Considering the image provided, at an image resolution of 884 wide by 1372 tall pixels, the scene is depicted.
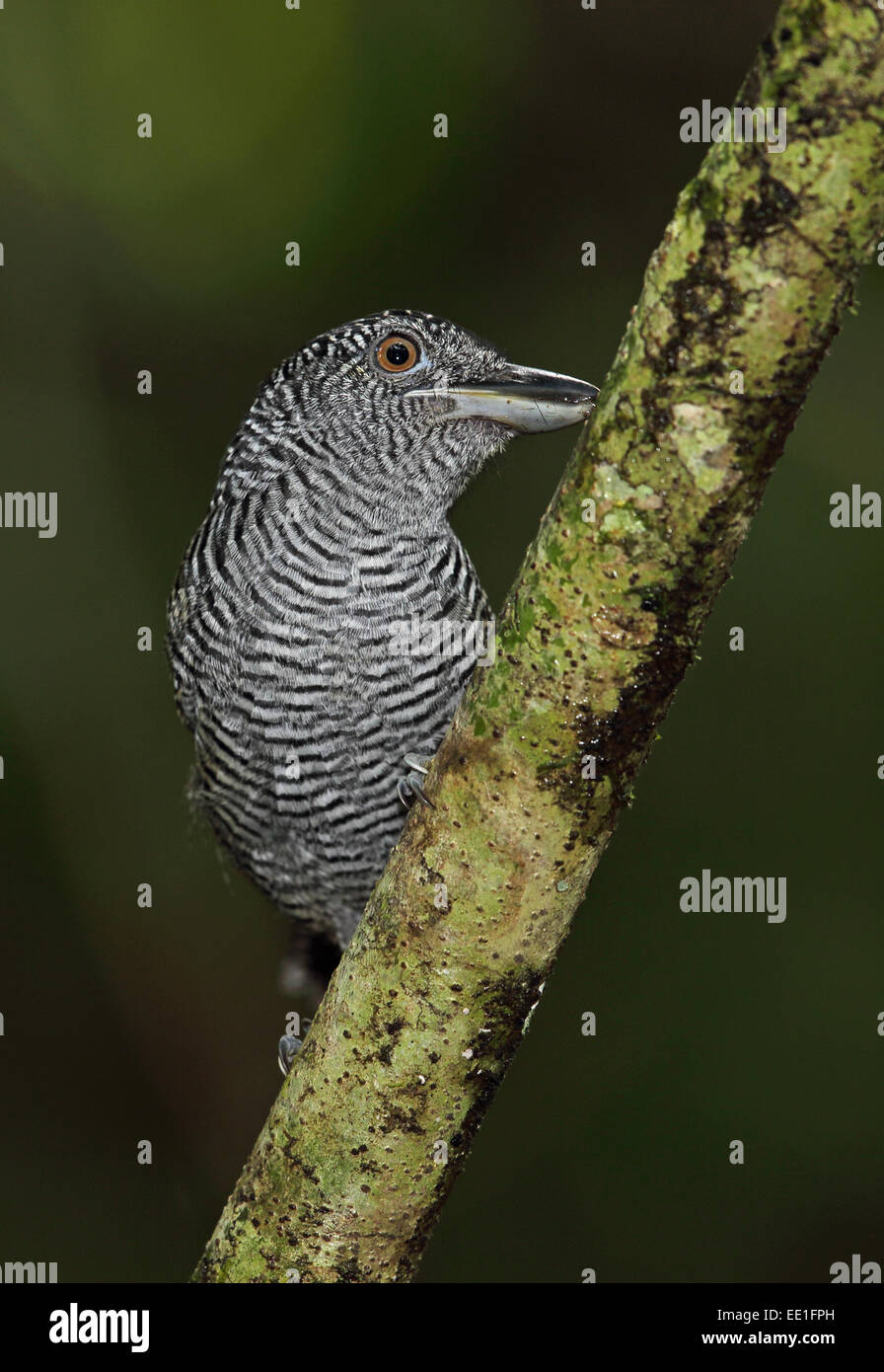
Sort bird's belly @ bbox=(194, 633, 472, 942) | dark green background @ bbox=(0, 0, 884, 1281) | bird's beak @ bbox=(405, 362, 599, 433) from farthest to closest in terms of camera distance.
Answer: dark green background @ bbox=(0, 0, 884, 1281) → bird's belly @ bbox=(194, 633, 472, 942) → bird's beak @ bbox=(405, 362, 599, 433)

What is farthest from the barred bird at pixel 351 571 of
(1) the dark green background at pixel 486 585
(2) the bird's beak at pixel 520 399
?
(1) the dark green background at pixel 486 585

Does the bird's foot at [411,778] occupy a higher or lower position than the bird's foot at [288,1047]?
higher

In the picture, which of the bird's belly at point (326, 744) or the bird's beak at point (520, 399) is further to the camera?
the bird's belly at point (326, 744)

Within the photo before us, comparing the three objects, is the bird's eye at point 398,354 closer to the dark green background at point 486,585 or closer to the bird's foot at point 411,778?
the bird's foot at point 411,778

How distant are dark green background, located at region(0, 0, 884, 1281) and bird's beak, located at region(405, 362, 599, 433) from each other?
1.80 m

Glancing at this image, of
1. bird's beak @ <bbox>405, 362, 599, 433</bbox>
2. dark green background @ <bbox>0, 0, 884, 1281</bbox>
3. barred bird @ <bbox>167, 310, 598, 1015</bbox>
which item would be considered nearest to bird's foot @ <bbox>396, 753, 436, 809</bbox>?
barred bird @ <bbox>167, 310, 598, 1015</bbox>

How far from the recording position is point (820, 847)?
4.50 m

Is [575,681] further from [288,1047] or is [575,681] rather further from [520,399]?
[288,1047]

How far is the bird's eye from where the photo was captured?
2938 millimetres

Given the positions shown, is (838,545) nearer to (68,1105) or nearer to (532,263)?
(532,263)

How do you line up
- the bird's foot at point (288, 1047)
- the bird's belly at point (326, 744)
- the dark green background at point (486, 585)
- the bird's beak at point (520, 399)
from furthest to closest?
the dark green background at point (486, 585) < the bird's foot at point (288, 1047) < the bird's belly at point (326, 744) < the bird's beak at point (520, 399)

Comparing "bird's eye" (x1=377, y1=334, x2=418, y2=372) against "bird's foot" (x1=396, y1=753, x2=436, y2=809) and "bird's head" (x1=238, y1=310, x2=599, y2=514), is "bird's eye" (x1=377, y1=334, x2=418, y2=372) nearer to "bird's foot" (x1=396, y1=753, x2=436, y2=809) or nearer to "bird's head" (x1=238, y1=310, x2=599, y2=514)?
"bird's head" (x1=238, y1=310, x2=599, y2=514)

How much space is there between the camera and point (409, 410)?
9.50 feet

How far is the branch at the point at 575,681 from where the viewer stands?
1.53 metres
